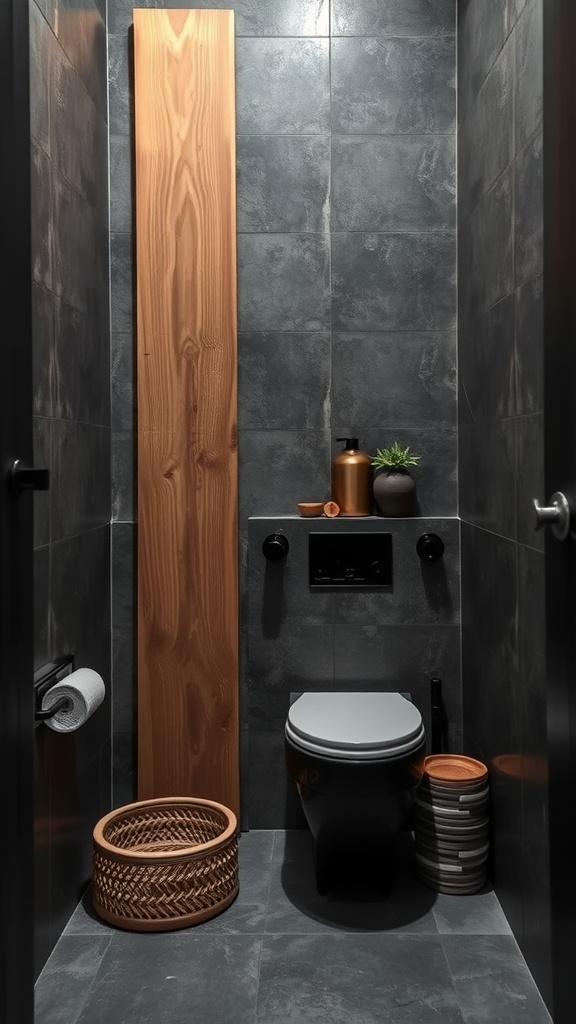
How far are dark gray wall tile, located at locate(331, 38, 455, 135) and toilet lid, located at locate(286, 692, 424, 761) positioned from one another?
176cm

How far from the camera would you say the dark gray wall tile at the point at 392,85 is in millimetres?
2551

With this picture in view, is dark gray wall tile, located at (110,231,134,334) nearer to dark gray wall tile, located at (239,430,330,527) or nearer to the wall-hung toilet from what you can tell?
dark gray wall tile, located at (239,430,330,527)

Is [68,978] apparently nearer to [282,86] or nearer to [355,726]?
[355,726]

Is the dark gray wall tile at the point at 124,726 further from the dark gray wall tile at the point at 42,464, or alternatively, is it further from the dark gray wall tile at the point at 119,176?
the dark gray wall tile at the point at 119,176

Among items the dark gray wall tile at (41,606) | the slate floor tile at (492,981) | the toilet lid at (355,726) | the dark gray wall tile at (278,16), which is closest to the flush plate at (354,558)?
the toilet lid at (355,726)

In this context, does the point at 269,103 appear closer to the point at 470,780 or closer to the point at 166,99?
the point at 166,99

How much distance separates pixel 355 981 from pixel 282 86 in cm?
249

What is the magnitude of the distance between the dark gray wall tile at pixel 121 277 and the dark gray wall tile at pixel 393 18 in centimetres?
93

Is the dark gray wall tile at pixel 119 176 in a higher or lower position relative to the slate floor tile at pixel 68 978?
higher

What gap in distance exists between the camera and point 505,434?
6.62 feet

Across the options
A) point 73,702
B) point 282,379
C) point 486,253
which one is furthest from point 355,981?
point 486,253

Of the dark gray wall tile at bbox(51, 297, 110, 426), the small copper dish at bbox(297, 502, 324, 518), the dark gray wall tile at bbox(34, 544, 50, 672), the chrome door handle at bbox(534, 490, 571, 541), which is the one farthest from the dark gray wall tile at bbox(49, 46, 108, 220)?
the chrome door handle at bbox(534, 490, 571, 541)

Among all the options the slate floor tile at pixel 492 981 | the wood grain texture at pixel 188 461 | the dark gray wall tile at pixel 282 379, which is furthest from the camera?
the dark gray wall tile at pixel 282 379

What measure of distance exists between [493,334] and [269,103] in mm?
1102
